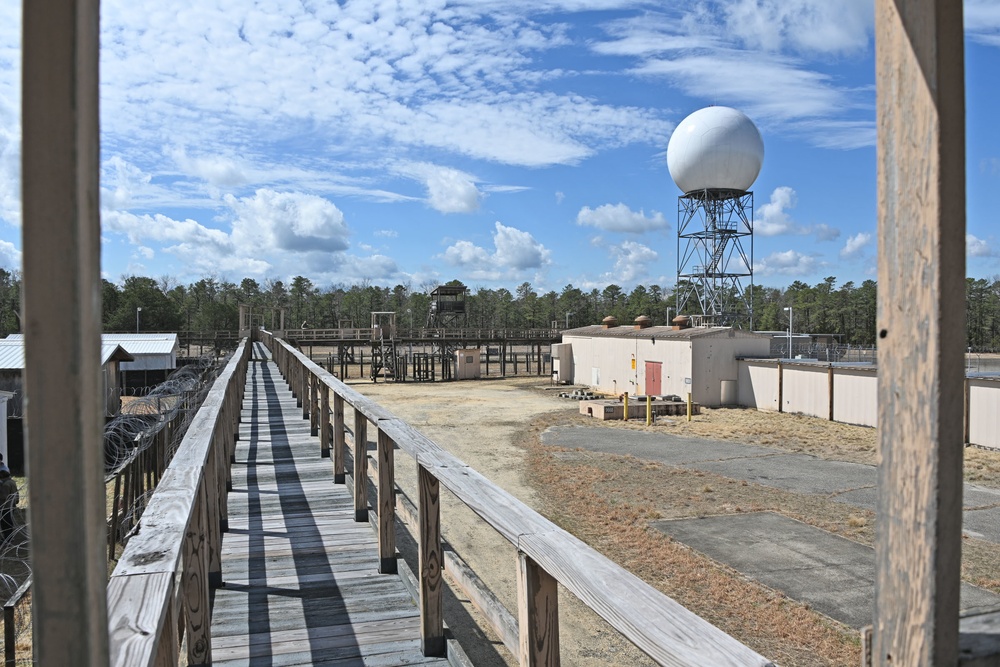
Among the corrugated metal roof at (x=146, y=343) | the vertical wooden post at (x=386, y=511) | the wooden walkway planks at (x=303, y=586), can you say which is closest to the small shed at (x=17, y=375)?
the corrugated metal roof at (x=146, y=343)

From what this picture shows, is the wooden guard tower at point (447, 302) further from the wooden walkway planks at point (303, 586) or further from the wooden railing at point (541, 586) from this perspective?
the wooden railing at point (541, 586)

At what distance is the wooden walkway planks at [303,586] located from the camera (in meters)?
3.21

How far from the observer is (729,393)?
1078 inches

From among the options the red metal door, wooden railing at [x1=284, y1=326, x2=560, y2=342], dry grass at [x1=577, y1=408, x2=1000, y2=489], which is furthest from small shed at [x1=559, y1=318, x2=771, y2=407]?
wooden railing at [x1=284, y1=326, x2=560, y2=342]

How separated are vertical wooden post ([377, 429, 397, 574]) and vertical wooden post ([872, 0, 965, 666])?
3075 millimetres

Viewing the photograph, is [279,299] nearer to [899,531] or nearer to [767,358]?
[767,358]

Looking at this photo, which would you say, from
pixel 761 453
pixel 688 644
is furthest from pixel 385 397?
pixel 688 644

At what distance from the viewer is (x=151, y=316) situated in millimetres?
58750

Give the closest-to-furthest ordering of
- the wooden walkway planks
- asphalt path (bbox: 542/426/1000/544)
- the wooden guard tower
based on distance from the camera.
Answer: the wooden walkway planks → asphalt path (bbox: 542/426/1000/544) → the wooden guard tower

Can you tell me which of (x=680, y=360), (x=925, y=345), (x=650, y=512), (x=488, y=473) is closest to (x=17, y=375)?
(x=488, y=473)

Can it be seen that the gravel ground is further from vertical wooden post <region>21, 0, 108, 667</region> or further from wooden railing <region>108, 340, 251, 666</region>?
vertical wooden post <region>21, 0, 108, 667</region>

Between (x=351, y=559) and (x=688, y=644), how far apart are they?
349cm

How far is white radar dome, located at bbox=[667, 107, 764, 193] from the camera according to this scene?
3828 cm

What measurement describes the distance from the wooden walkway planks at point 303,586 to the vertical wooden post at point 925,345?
2.42m
